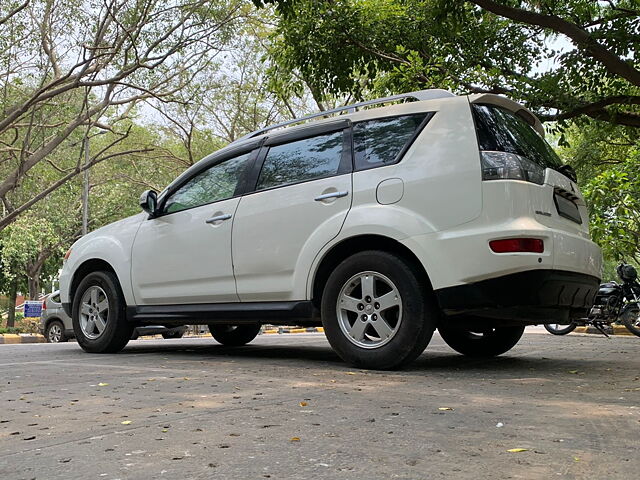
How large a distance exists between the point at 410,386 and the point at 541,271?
1216 millimetres

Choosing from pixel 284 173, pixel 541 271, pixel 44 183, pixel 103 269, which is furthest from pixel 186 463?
pixel 44 183

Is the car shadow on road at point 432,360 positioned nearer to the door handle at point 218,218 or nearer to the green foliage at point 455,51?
the door handle at point 218,218

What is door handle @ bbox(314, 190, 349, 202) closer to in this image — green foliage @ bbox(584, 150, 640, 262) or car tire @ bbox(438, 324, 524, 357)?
car tire @ bbox(438, 324, 524, 357)

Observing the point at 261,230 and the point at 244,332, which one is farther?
the point at 244,332

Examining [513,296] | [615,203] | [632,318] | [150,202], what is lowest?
[632,318]

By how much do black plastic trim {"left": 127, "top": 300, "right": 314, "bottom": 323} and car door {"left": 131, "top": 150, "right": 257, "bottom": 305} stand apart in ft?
0.20

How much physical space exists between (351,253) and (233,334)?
3.24 meters

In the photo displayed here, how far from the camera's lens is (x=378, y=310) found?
4883 mm

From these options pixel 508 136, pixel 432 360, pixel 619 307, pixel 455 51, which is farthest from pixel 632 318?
pixel 508 136

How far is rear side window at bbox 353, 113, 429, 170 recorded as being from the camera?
16.5 ft

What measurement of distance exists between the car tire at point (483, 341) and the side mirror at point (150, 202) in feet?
9.85

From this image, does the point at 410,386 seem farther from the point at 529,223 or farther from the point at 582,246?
the point at 582,246

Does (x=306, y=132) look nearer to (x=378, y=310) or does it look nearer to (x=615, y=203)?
(x=378, y=310)

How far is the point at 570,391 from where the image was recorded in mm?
4160
